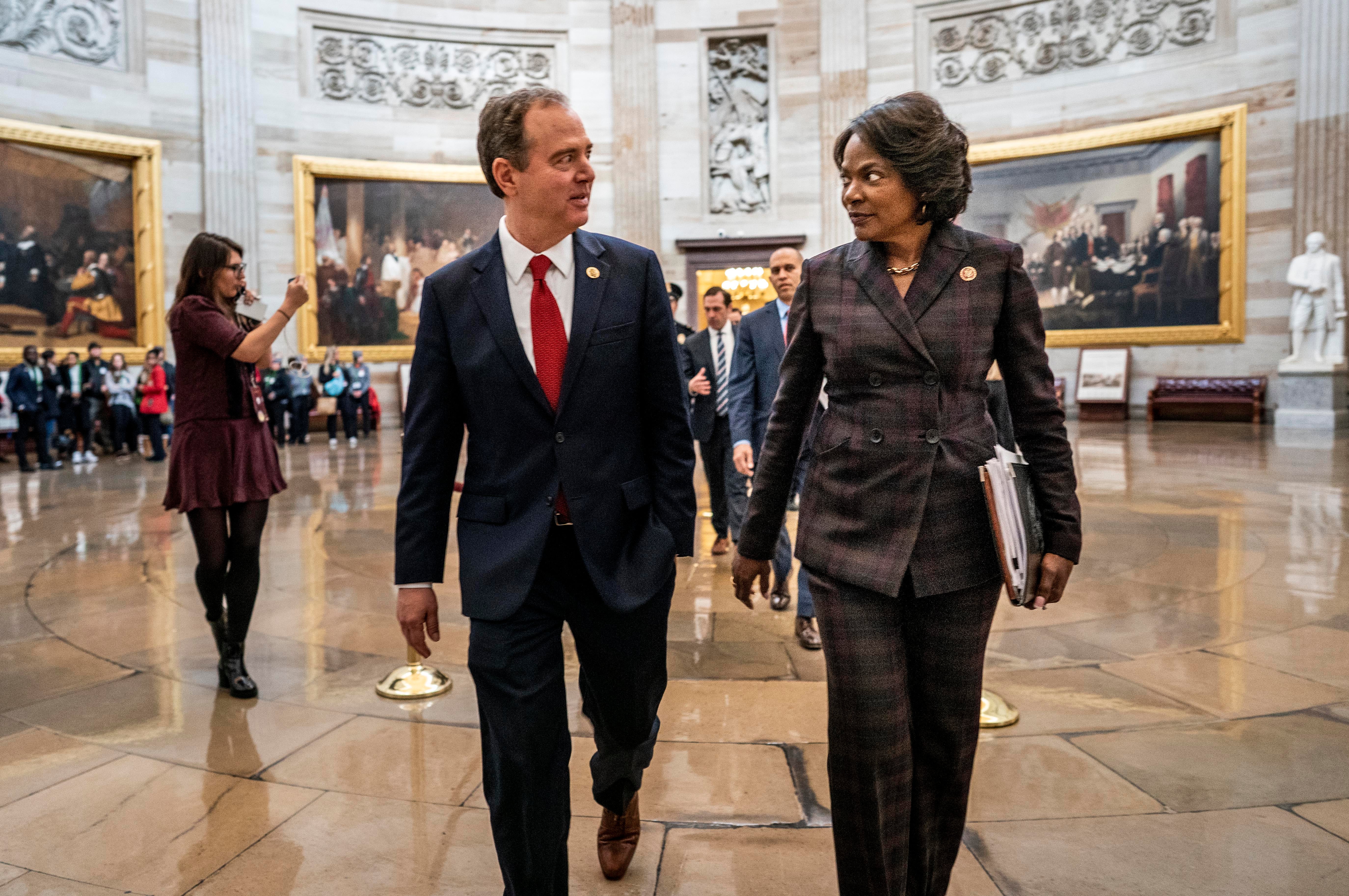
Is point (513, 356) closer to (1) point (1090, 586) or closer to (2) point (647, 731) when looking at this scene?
(2) point (647, 731)

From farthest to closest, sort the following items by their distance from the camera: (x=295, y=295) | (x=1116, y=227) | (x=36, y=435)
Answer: (x=1116, y=227) → (x=36, y=435) → (x=295, y=295)

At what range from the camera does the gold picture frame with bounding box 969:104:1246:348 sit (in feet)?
55.9

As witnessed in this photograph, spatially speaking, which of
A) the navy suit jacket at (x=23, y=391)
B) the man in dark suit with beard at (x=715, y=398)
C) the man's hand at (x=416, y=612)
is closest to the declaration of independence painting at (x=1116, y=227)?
the man in dark suit with beard at (x=715, y=398)

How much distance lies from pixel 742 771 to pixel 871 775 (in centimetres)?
122

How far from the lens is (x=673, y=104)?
20594 millimetres

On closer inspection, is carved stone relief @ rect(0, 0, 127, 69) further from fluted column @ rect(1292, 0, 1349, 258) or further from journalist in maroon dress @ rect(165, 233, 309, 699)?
fluted column @ rect(1292, 0, 1349, 258)

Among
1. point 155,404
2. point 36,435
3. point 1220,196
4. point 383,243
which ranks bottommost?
point 36,435

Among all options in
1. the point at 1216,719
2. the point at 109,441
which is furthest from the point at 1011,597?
the point at 109,441

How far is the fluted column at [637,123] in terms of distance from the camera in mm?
20438

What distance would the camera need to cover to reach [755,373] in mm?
5012

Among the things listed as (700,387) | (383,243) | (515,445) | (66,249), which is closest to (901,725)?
(515,445)

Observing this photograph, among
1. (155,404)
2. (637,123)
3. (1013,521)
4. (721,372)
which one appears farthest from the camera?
(637,123)

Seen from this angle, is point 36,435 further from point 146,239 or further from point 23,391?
point 146,239

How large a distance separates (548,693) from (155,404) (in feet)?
48.1
